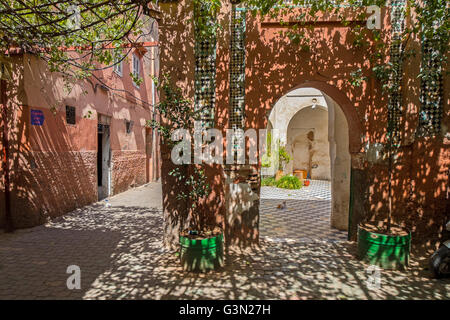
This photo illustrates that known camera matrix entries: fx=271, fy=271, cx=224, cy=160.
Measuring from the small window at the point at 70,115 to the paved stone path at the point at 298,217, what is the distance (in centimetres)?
619

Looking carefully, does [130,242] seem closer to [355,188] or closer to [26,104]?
[26,104]

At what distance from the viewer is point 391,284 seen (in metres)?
4.07

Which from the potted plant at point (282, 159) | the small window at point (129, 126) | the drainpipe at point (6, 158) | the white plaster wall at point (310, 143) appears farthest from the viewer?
the white plaster wall at point (310, 143)

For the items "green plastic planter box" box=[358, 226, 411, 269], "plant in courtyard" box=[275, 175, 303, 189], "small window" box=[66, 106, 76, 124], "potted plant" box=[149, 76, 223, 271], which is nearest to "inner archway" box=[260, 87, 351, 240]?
"plant in courtyard" box=[275, 175, 303, 189]

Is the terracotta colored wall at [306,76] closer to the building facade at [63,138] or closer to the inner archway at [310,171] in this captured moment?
the building facade at [63,138]

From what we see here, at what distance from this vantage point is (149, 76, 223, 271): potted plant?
4.39 metres

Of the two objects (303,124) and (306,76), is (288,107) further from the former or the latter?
(306,76)

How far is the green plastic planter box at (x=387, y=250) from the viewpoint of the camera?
4477 millimetres

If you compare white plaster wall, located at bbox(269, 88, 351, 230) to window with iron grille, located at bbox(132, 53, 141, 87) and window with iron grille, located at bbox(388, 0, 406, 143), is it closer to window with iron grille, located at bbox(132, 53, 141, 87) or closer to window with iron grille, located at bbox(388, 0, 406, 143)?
window with iron grille, located at bbox(388, 0, 406, 143)

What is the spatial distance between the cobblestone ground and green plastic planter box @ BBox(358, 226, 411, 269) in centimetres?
18

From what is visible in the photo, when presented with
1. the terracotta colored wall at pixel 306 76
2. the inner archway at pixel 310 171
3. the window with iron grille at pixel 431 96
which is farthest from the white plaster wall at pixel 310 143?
the window with iron grille at pixel 431 96

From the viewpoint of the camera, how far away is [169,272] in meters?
4.43

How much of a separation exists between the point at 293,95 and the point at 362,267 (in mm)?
12449
